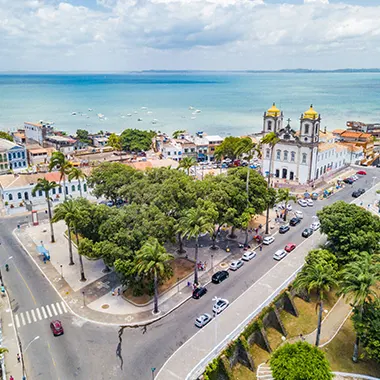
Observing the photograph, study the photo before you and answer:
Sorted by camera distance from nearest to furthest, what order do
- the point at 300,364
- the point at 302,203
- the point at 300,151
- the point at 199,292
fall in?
1. the point at 300,364
2. the point at 199,292
3. the point at 302,203
4. the point at 300,151

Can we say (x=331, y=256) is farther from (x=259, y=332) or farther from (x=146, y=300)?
(x=146, y=300)

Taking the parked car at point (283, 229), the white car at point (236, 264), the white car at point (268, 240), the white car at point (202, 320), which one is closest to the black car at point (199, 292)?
the white car at point (202, 320)

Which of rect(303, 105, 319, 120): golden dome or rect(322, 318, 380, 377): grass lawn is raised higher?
rect(303, 105, 319, 120): golden dome

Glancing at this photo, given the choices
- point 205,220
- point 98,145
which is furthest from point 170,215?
point 98,145

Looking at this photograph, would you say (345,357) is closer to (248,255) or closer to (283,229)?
(248,255)

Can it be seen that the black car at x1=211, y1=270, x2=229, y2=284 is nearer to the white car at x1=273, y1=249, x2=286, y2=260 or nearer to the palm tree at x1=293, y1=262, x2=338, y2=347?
the white car at x1=273, y1=249, x2=286, y2=260

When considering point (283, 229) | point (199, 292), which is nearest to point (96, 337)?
point (199, 292)

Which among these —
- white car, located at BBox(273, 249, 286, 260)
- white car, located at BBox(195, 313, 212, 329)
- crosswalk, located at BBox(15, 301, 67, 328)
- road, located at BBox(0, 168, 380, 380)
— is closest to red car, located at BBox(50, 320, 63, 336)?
road, located at BBox(0, 168, 380, 380)
